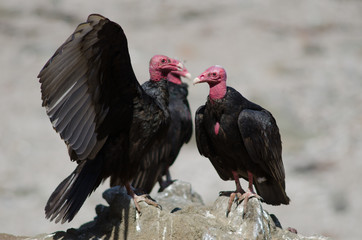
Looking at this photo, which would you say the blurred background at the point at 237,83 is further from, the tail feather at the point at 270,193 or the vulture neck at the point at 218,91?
the vulture neck at the point at 218,91

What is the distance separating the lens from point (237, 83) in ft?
51.5

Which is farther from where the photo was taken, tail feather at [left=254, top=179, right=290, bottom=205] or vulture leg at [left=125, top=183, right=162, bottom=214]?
tail feather at [left=254, top=179, right=290, bottom=205]

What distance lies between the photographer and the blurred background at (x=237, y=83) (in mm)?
12297

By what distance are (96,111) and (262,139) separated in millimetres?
1378

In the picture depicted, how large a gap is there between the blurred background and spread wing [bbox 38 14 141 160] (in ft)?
22.5

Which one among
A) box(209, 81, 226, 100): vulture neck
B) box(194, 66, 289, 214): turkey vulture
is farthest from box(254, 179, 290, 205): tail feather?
box(209, 81, 226, 100): vulture neck

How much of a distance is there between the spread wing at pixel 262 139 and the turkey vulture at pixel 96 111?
2.49ft

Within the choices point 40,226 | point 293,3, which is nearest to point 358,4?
point 293,3

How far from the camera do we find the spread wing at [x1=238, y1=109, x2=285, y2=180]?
4.92 meters

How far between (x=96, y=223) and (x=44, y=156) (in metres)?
9.07

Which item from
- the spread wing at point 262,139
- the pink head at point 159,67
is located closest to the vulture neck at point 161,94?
the pink head at point 159,67

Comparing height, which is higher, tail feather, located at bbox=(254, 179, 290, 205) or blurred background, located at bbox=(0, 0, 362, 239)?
blurred background, located at bbox=(0, 0, 362, 239)

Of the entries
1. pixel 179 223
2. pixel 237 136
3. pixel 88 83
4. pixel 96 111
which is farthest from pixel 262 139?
pixel 88 83

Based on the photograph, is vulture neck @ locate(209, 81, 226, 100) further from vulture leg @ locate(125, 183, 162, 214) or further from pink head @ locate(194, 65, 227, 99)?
vulture leg @ locate(125, 183, 162, 214)
